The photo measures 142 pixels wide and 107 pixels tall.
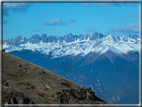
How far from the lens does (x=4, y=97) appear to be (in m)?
56.2

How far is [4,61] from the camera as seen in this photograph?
91125 mm

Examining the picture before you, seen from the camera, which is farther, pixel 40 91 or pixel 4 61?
pixel 4 61

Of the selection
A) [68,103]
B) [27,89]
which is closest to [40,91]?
[27,89]

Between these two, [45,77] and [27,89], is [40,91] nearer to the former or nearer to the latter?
[27,89]

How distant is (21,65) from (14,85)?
70.8 ft

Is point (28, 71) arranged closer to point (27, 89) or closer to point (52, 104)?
point (27, 89)

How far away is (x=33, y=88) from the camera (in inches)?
2921

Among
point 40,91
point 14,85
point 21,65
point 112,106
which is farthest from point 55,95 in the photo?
point 21,65

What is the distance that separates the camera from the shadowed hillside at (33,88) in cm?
6231

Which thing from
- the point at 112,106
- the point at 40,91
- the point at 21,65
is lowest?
the point at 112,106

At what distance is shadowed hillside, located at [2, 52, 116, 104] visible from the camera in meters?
62.3

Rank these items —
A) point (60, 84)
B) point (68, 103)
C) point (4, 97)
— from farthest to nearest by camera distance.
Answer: point (60, 84)
point (68, 103)
point (4, 97)

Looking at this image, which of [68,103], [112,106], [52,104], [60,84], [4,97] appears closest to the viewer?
[4,97]

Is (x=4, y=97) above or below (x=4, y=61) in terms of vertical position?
below
